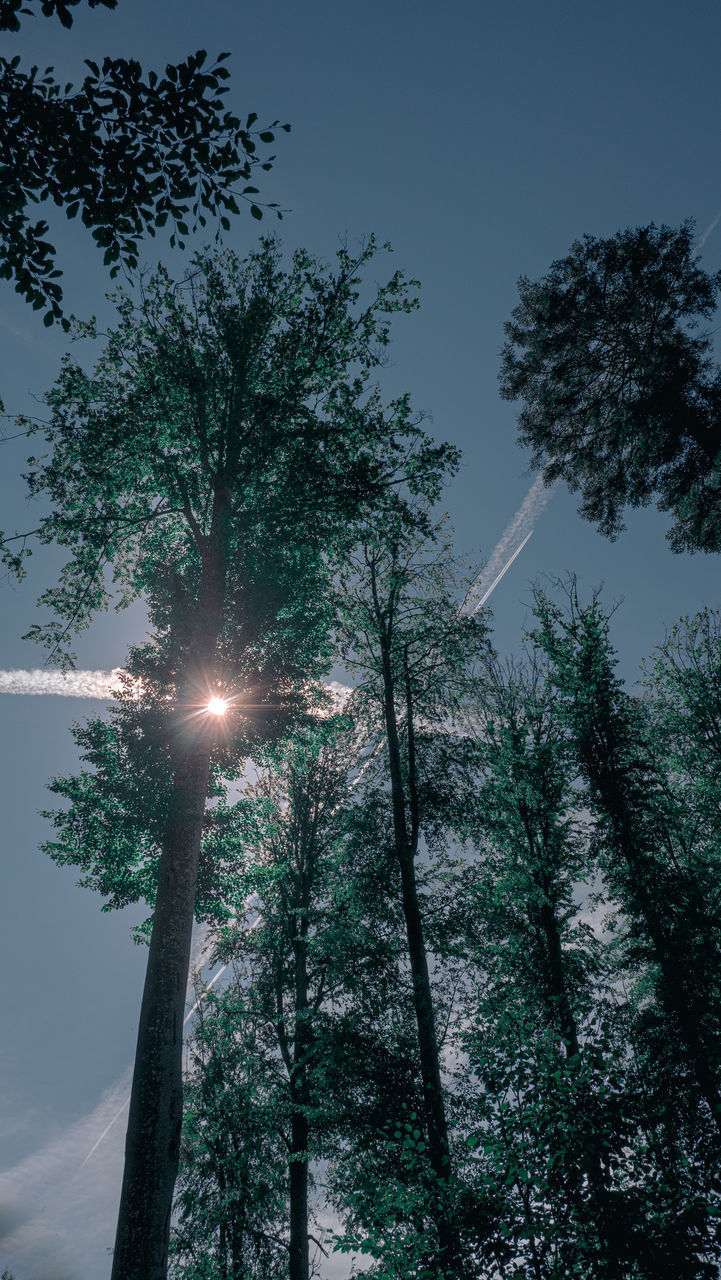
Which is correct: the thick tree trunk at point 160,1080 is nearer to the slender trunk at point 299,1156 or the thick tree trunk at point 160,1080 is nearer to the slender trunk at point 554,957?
the slender trunk at point 299,1156

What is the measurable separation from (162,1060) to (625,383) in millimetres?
15633

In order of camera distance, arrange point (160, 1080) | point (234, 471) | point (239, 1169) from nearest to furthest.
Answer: point (160, 1080), point (234, 471), point (239, 1169)

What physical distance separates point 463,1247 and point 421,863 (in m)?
8.06

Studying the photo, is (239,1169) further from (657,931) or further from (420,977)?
(657,931)

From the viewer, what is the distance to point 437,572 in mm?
16672

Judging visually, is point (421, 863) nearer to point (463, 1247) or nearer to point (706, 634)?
point (463, 1247)

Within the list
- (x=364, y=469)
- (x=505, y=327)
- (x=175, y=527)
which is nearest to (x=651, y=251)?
(x=505, y=327)

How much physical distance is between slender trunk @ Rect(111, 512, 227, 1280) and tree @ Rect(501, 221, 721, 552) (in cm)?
1105

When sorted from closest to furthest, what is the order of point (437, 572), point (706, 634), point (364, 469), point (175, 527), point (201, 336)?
point (364, 469)
point (201, 336)
point (175, 527)
point (437, 572)
point (706, 634)

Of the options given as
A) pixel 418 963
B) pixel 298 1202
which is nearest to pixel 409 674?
pixel 418 963

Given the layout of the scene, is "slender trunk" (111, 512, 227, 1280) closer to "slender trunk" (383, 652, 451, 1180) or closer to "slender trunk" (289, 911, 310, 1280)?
"slender trunk" (383, 652, 451, 1180)

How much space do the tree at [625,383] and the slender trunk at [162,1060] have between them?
1105cm

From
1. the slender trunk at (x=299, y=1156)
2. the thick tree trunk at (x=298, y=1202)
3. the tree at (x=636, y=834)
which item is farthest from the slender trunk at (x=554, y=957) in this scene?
the thick tree trunk at (x=298, y=1202)

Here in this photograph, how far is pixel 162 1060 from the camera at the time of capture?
232 inches
